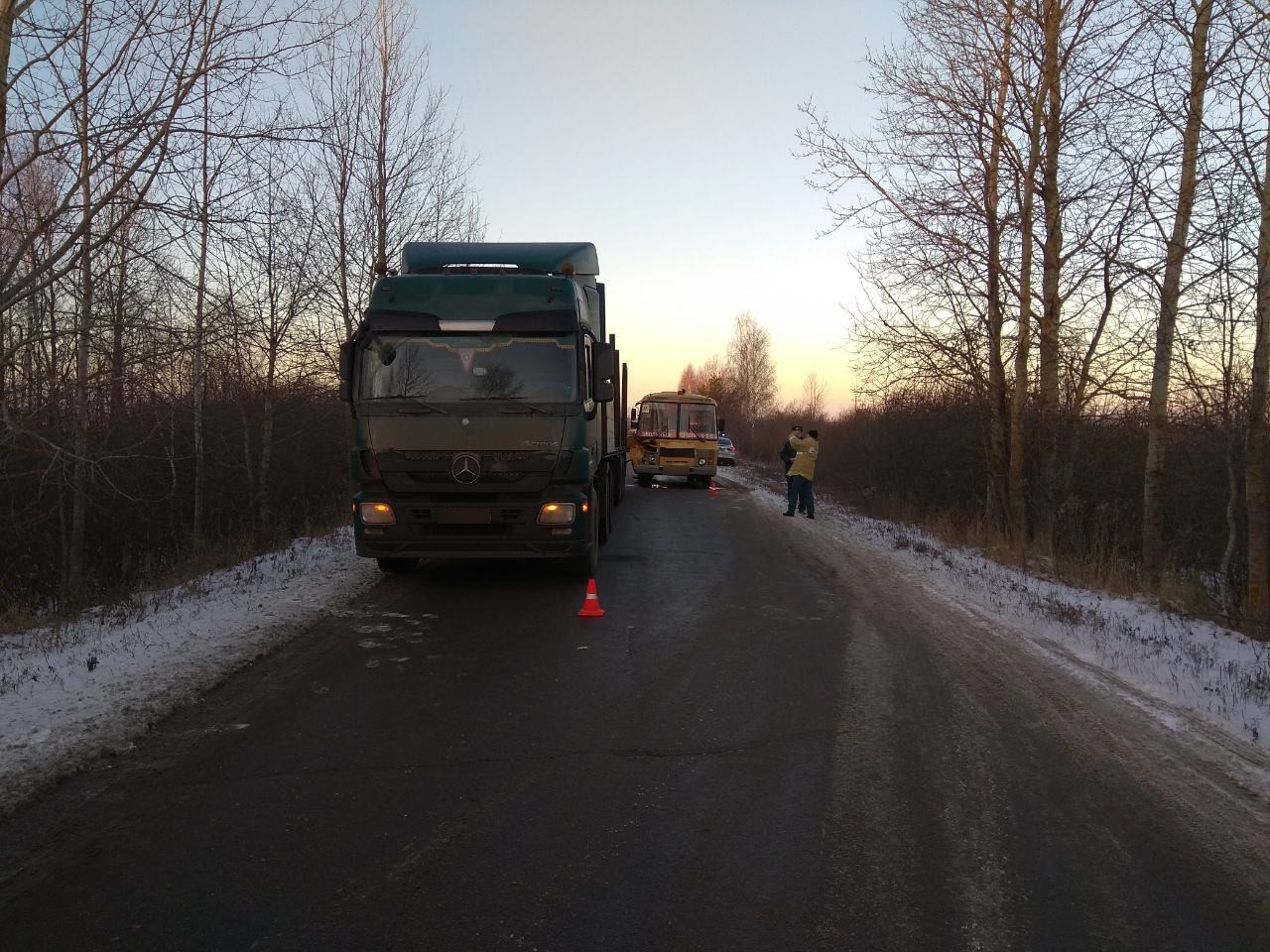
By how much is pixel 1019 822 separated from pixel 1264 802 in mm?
1289

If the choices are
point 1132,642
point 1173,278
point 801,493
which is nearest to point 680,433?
point 801,493

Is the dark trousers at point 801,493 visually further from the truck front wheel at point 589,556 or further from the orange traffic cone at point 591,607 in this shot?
the orange traffic cone at point 591,607

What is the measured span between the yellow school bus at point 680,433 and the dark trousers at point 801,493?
26.6ft

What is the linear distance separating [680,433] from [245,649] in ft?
66.5

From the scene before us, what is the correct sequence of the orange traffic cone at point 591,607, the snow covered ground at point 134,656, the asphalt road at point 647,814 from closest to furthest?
1. the asphalt road at point 647,814
2. the snow covered ground at point 134,656
3. the orange traffic cone at point 591,607

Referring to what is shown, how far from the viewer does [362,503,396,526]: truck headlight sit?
850cm

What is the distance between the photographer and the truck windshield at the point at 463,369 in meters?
8.54

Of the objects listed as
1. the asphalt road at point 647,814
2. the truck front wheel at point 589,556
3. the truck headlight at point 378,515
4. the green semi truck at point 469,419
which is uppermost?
the green semi truck at point 469,419

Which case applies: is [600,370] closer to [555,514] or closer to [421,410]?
[555,514]

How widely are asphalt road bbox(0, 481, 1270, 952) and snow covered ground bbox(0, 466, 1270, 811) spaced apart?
11.2 inches

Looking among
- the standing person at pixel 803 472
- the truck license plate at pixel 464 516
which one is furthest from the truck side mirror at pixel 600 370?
the standing person at pixel 803 472

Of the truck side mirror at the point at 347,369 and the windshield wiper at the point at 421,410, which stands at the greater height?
the truck side mirror at the point at 347,369

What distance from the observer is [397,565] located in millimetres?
9828

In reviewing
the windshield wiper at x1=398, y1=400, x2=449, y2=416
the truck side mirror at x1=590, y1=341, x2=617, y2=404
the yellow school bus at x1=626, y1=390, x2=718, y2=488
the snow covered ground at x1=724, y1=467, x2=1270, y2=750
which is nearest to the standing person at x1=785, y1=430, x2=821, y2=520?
the snow covered ground at x1=724, y1=467, x2=1270, y2=750
